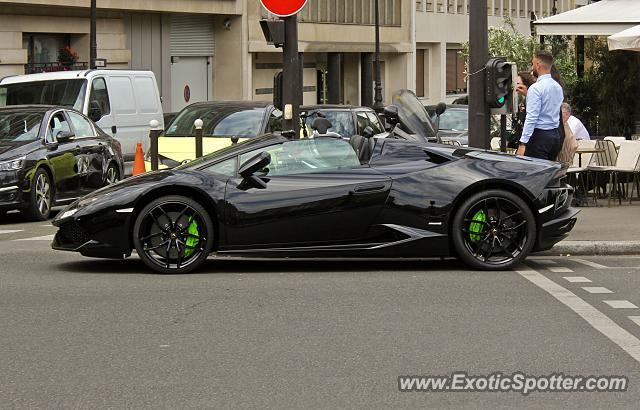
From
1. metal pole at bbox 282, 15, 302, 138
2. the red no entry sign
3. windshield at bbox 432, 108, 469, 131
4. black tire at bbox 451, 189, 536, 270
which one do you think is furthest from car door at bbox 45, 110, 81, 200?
windshield at bbox 432, 108, 469, 131

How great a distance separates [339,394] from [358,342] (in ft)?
4.49

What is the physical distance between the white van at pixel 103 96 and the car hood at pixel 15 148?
4593 millimetres

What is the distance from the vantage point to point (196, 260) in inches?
447

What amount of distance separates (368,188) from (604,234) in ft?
12.2

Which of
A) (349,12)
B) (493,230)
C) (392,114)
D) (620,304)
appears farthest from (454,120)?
(349,12)

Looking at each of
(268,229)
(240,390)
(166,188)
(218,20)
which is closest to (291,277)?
(268,229)

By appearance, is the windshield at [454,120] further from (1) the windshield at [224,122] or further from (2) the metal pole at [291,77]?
(2) the metal pole at [291,77]

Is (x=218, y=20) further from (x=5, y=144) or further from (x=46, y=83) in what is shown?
(x=5, y=144)

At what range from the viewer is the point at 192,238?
11383 mm

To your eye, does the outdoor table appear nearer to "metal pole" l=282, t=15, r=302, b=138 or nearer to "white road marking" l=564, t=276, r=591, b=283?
"metal pole" l=282, t=15, r=302, b=138

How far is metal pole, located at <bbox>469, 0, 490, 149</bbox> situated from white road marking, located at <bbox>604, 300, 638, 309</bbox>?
5332 millimetres

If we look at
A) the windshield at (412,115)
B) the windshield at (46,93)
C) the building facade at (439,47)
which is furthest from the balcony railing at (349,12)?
the windshield at (412,115)

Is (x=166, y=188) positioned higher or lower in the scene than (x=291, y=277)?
higher

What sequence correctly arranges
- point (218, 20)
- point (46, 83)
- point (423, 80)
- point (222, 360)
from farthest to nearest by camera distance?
point (423, 80), point (218, 20), point (46, 83), point (222, 360)
